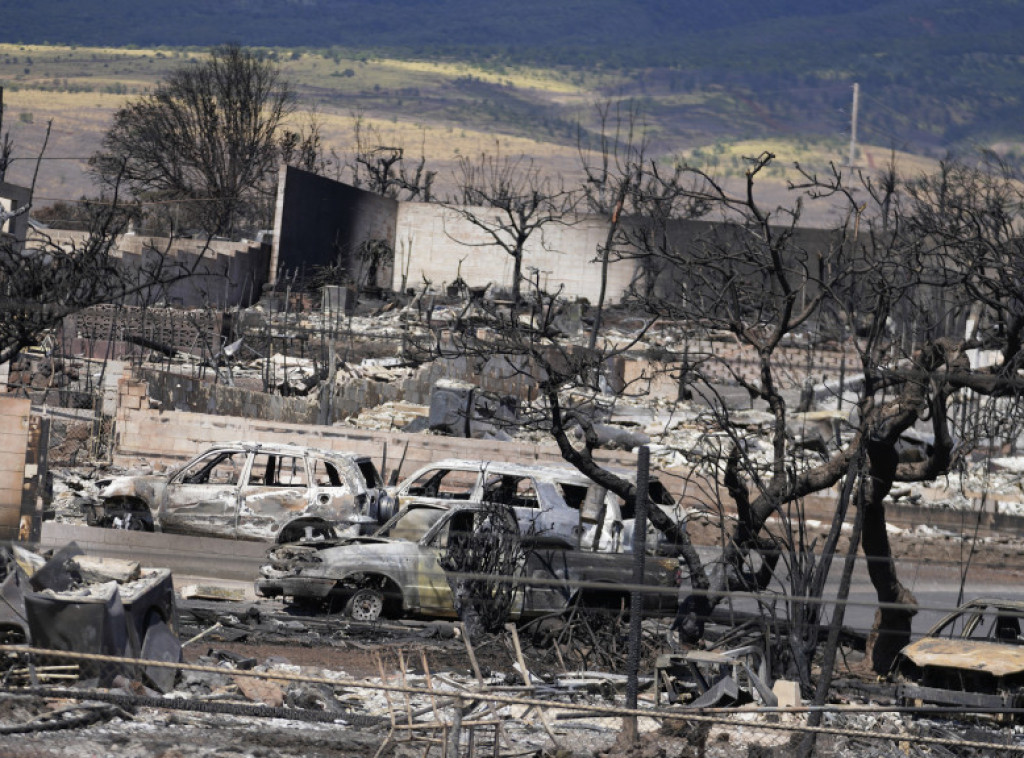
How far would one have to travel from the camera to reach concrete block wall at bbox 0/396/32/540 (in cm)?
1410

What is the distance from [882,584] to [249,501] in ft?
23.3

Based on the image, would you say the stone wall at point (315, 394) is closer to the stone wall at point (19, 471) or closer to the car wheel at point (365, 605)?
the stone wall at point (19, 471)

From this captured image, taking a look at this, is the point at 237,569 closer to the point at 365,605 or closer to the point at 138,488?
the point at 365,605

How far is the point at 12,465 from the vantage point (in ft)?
46.4

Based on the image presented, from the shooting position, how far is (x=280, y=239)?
42938 millimetres

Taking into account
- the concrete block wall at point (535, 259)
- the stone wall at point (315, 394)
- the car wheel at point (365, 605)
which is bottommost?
the car wheel at point (365, 605)

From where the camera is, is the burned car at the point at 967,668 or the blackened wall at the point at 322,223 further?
the blackened wall at the point at 322,223

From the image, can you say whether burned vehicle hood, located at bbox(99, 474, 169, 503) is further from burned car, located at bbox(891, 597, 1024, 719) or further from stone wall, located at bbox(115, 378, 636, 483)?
burned car, located at bbox(891, 597, 1024, 719)

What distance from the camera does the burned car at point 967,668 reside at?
34.6 ft

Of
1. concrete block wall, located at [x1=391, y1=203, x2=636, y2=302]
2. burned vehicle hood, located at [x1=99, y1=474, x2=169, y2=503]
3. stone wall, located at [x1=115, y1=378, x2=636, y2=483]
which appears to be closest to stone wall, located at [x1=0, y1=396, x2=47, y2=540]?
burned vehicle hood, located at [x1=99, y1=474, x2=169, y2=503]

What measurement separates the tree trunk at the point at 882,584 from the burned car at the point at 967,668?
55cm

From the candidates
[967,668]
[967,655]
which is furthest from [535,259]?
[967,668]

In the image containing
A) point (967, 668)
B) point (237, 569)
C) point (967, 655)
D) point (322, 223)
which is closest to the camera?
point (967, 668)

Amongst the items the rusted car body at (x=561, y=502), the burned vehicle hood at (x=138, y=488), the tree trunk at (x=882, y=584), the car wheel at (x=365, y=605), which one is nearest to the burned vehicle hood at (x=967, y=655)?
the tree trunk at (x=882, y=584)
